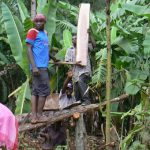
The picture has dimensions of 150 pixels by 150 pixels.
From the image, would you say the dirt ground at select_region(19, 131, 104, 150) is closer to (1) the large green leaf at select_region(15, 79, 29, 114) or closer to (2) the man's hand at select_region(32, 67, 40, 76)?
(1) the large green leaf at select_region(15, 79, 29, 114)

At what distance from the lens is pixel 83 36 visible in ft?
21.7

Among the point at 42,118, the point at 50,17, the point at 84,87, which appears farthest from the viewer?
the point at 50,17

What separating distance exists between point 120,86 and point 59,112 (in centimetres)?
170

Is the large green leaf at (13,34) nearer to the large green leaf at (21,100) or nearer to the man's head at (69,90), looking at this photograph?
the large green leaf at (21,100)

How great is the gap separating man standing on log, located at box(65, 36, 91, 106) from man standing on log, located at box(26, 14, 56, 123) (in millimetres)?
857

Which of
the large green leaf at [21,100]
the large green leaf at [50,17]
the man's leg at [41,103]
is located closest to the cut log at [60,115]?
the man's leg at [41,103]

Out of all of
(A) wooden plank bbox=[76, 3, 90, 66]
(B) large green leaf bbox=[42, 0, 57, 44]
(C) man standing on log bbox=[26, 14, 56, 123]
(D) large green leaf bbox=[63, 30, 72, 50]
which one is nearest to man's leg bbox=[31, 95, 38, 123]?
(C) man standing on log bbox=[26, 14, 56, 123]

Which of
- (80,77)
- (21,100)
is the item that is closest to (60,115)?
(80,77)

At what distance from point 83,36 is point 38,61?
126cm

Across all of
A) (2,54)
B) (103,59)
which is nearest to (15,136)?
(103,59)

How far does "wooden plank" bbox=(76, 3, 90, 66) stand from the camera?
6344 millimetres

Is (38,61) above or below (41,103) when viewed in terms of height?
above

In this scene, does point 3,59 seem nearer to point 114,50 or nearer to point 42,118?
point 114,50

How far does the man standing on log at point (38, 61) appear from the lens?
18.1ft
